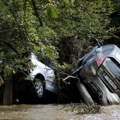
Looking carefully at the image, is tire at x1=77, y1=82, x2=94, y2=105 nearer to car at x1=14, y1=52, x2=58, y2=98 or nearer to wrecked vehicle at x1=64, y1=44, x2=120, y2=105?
wrecked vehicle at x1=64, y1=44, x2=120, y2=105

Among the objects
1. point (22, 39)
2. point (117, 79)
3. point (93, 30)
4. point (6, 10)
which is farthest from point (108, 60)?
point (6, 10)

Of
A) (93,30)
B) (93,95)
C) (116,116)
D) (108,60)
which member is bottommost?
(116,116)

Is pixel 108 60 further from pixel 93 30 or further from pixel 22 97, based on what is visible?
pixel 22 97

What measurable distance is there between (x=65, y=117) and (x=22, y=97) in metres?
4.95

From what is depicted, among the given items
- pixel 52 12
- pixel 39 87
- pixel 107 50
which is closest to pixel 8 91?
pixel 39 87

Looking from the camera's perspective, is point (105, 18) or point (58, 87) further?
point (105, 18)

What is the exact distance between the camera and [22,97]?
1511cm

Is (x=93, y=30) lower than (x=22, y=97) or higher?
higher

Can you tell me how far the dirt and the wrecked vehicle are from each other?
0.55 metres

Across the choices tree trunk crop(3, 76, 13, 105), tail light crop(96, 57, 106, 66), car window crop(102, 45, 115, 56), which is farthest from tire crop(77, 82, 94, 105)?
tree trunk crop(3, 76, 13, 105)

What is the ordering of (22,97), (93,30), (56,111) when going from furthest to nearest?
(22,97)
(93,30)
(56,111)

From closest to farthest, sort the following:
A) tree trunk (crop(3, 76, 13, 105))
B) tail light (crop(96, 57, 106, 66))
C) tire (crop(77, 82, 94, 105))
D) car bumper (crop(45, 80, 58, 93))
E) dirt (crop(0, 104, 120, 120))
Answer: dirt (crop(0, 104, 120, 120)) → tail light (crop(96, 57, 106, 66)) → tire (crop(77, 82, 94, 105)) → tree trunk (crop(3, 76, 13, 105)) → car bumper (crop(45, 80, 58, 93))

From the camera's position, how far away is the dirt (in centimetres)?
1028

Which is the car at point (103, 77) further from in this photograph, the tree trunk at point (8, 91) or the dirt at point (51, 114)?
the tree trunk at point (8, 91)
